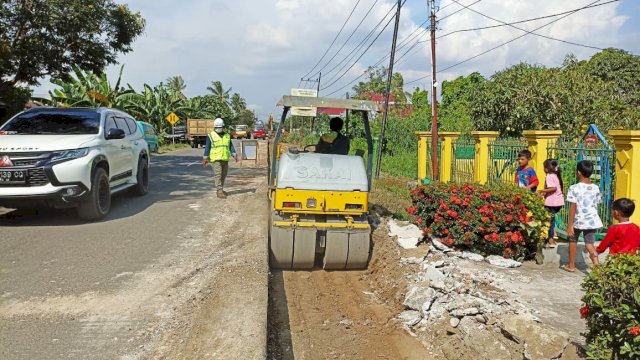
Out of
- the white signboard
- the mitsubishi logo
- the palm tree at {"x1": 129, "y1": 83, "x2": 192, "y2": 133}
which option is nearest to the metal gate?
the white signboard

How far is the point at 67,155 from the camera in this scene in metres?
8.20

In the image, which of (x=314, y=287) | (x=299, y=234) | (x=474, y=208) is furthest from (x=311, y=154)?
(x=474, y=208)

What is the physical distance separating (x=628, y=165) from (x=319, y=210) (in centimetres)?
436

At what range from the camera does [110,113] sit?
1012 centimetres

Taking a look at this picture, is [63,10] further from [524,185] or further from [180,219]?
[524,185]

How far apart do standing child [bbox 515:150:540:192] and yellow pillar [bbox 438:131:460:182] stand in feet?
23.6

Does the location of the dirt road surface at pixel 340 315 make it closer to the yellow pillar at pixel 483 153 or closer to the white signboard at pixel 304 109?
the white signboard at pixel 304 109

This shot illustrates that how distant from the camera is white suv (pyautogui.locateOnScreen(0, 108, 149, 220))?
26.1 ft

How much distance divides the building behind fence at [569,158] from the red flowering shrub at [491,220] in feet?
4.26

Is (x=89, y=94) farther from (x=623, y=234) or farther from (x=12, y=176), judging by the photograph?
(x=623, y=234)

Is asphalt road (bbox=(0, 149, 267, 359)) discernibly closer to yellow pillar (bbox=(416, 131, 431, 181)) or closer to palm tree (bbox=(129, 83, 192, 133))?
yellow pillar (bbox=(416, 131, 431, 181))

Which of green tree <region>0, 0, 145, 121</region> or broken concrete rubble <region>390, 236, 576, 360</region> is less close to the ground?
green tree <region>0, 0, 145, 121</region>

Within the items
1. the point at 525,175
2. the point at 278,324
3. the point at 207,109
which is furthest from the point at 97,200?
the point at 207,109

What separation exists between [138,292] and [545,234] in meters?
5.45
